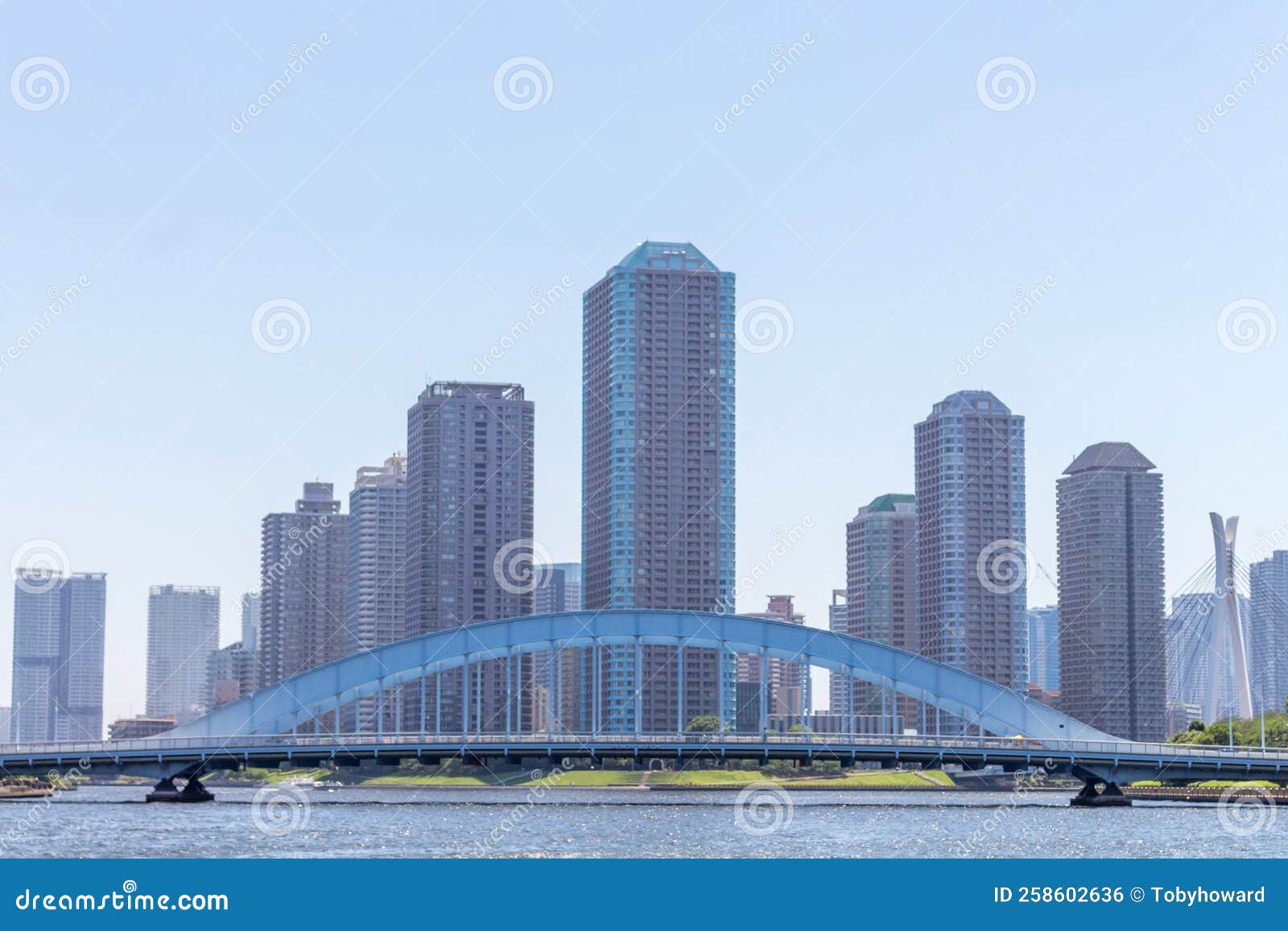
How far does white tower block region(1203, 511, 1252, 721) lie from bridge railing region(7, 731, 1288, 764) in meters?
27.8

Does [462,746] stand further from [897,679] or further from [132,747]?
[897,679]

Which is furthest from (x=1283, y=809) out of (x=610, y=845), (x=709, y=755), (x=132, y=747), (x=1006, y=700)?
Result: (x=132, y=747)

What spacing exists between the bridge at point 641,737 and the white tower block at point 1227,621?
22.8 meters

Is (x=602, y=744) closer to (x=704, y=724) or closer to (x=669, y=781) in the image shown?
(x=669, y=781)

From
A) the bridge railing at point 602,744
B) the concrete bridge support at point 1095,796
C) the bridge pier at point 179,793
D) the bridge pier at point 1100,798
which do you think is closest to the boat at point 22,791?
the bridge railing at point 602,744

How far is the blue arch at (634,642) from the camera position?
109 m

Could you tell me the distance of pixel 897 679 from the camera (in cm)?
11181

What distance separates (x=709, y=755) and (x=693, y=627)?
636 inches

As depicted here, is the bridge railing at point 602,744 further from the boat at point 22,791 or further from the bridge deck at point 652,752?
the boat at point 22,791

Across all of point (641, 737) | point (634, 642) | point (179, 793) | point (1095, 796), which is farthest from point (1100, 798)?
point (179, 793)

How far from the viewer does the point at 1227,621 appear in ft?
441

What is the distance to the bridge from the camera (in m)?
98.0

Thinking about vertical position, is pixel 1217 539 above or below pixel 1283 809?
above

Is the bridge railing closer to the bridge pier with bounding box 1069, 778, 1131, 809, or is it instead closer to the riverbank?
the bridge pier with bounding box 1069, 778, 1131, 809
